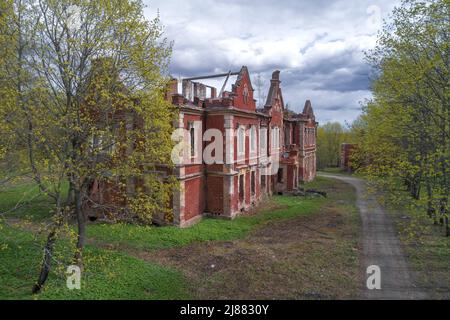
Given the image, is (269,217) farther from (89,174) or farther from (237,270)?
(89,174)

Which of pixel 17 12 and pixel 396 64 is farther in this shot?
pixel 396 64

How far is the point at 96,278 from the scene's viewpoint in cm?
1097

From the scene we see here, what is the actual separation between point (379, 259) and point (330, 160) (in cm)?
5536

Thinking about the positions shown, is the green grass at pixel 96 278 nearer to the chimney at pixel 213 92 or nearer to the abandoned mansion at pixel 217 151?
the abandoned mansion at pixel 217 151

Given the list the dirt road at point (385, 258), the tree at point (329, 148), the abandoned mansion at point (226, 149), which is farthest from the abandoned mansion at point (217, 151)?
the tree at point (329, 148)

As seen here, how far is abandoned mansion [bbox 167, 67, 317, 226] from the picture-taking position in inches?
731

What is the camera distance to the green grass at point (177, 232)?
15.6 metres

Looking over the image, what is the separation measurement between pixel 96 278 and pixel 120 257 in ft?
6.38

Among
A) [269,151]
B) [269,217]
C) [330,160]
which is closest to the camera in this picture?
[269,217]

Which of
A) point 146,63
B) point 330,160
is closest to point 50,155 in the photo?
point 146,63

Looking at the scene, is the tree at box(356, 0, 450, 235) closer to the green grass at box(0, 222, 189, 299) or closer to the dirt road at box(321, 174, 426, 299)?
the dirt road at box(321, 174, 426, 299)

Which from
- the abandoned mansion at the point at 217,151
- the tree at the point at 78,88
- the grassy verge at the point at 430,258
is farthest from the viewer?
the abandoned mansion at the point at 217,151
